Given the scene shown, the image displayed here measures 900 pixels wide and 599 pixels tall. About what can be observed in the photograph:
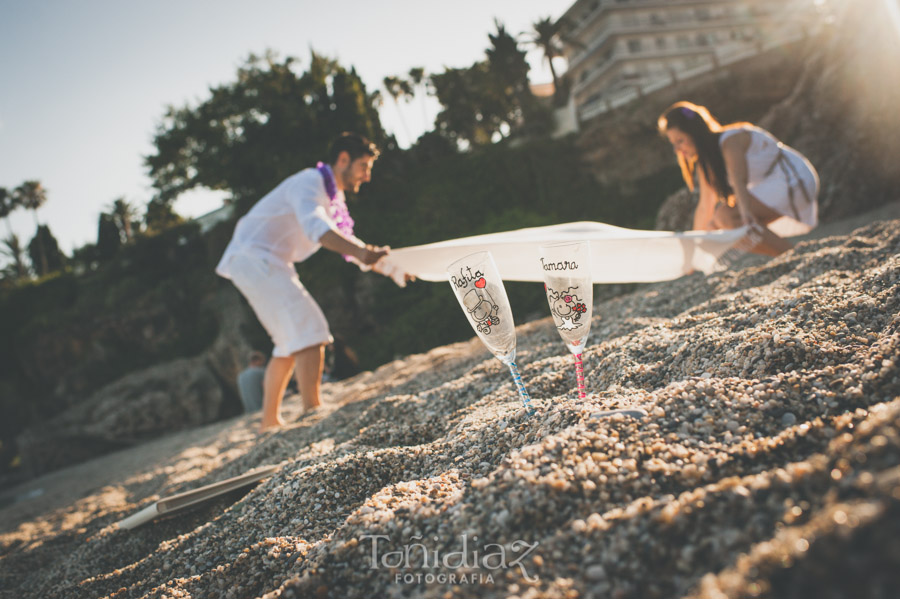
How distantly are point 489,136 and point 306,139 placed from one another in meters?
10.7

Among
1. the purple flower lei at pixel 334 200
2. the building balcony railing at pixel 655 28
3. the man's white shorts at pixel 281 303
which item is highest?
the building balcony railing at pixel 655 28

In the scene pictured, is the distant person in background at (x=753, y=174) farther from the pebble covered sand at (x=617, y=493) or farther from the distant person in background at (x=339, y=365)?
the distant person in background at (x=339, y=365)

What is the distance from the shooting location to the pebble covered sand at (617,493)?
729 mm

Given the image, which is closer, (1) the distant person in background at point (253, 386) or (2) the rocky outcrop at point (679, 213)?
(1) the distant person in background at point (253, 386)

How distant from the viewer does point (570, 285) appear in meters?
1.58

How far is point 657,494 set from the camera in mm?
1001

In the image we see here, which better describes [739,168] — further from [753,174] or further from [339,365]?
[339,365]

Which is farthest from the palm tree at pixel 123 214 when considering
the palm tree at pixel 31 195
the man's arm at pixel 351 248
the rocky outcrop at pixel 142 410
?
the man's arm at pixel 351 248

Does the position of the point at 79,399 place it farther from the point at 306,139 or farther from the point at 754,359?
the point at 754,359

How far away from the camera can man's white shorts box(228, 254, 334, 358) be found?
12.2 feet

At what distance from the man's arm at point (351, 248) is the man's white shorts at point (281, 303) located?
2.22 feet

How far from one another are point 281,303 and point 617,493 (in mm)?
3193

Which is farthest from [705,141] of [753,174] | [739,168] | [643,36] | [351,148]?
[643,36]

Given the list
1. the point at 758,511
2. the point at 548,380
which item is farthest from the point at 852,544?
the point at 548,380
